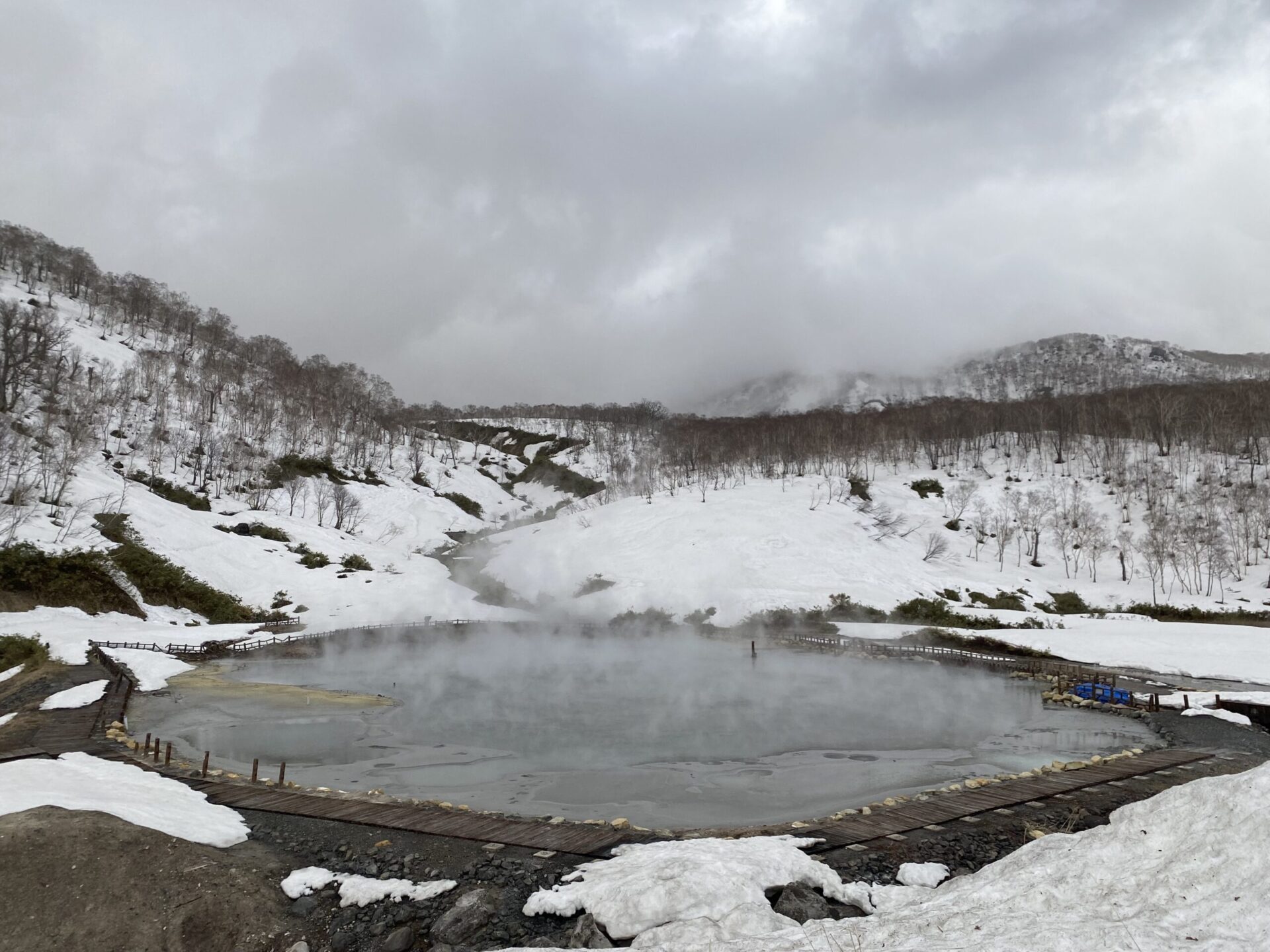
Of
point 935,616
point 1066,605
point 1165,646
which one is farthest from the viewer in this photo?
point 1066,605

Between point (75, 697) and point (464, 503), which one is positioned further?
point (464, 503)

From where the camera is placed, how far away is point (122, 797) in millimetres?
12016

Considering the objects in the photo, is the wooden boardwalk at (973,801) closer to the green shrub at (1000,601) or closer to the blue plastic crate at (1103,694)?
the blue plastic crate at (1103,694)

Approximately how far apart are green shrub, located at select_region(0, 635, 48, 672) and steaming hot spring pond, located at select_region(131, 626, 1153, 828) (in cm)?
590

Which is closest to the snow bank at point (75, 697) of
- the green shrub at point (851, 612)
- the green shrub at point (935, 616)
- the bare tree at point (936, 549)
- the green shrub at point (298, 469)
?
the green shrub at point (851, 612)

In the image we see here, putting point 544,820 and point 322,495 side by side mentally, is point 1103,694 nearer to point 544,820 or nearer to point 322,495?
point 544,820

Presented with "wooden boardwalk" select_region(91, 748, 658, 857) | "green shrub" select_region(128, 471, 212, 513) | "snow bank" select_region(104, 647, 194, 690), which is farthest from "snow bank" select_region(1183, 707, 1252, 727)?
"green shrub" select_region(128, 471, 212, 513)

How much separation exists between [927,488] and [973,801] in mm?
83760

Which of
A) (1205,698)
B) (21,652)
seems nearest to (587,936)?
(1205,698)

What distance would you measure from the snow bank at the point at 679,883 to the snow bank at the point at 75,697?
20.5 meters

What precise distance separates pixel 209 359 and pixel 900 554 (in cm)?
11104

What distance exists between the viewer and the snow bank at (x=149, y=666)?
26.8 m

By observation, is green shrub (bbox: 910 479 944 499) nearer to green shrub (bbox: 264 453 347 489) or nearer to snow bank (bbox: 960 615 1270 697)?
snow bank (bbox: 960 615 1270 697)

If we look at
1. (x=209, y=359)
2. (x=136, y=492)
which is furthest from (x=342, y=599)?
(x=209, y=359)
